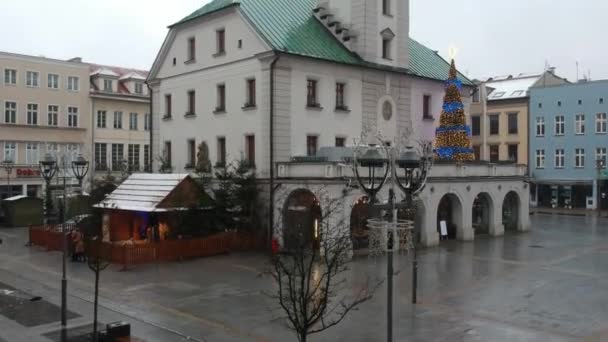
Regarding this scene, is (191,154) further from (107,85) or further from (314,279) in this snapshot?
(107,85)

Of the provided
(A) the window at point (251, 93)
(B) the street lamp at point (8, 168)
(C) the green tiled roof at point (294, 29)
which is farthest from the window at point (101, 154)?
(A) the window at point (251, 93)

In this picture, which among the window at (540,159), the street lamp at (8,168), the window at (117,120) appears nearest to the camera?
A: the street lamp at (8,168)

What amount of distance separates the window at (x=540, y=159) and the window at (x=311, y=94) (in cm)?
3322

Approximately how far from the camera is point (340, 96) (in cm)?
3506

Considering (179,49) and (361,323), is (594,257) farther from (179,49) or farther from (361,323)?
(179,49)

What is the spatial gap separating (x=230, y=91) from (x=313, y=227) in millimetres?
11430

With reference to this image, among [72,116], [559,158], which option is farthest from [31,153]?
[559,158]

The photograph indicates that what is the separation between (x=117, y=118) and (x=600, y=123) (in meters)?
45.0

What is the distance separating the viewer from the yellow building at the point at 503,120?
193 ft

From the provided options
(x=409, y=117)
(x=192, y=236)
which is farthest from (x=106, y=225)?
(x=409, y=117)

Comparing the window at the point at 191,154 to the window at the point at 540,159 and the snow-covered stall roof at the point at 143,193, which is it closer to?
the snow-covered stall roof at the point at 143,193

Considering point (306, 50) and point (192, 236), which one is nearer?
point (192, 236)

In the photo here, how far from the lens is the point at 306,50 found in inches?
1304

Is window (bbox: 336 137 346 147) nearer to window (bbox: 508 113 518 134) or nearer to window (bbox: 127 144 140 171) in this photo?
window (bbox: 127 144 140 171)
